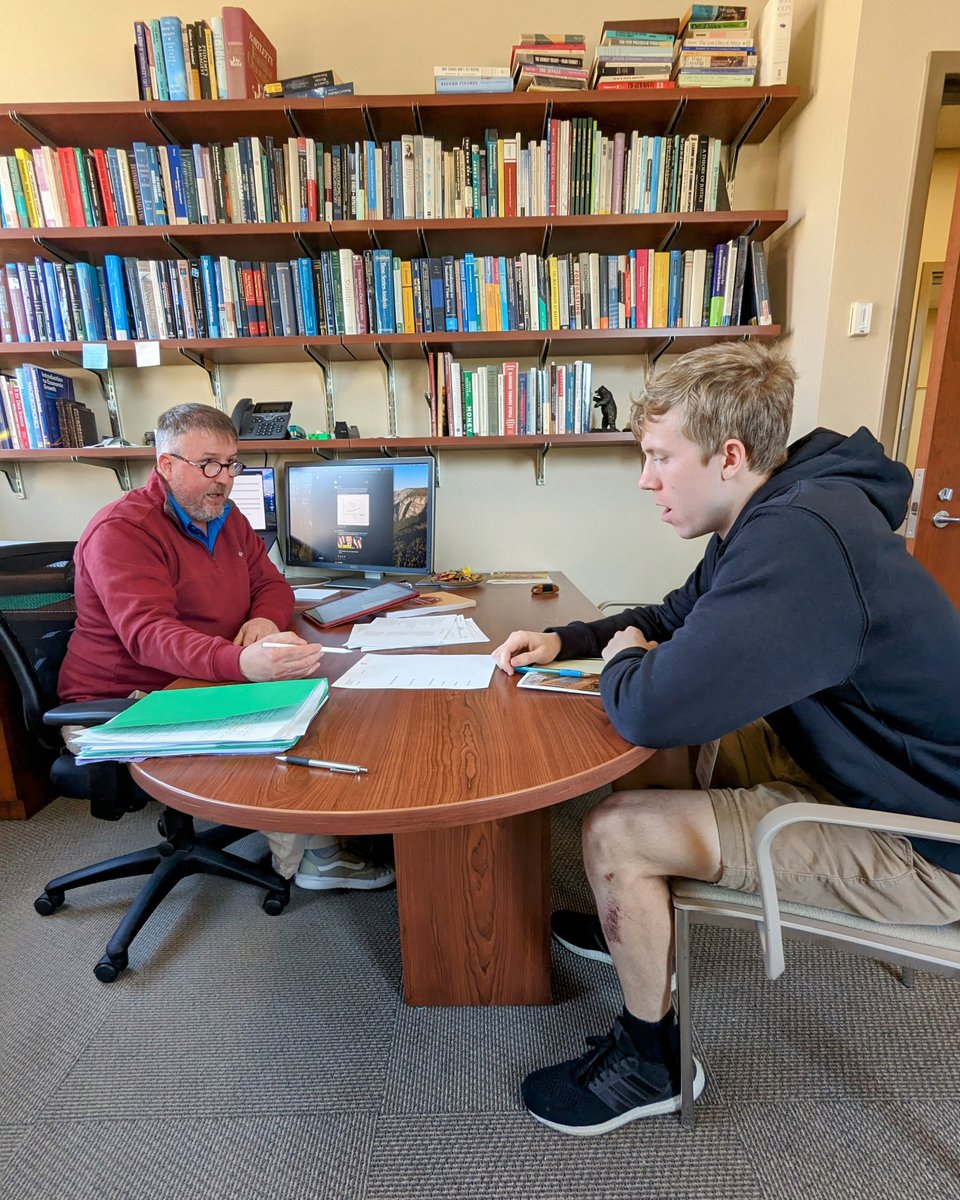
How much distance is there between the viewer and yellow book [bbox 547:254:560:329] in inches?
72.4

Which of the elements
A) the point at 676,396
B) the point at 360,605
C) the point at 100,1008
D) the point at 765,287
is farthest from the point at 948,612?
the point at 100,1008

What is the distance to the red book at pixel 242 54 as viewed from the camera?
1.69 m

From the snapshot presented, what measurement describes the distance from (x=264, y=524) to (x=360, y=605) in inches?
32.9

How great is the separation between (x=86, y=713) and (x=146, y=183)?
71.5 inches

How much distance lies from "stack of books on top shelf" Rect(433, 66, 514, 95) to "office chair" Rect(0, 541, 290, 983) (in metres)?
1.83

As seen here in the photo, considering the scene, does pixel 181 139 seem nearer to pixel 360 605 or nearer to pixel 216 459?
pixel 216 459

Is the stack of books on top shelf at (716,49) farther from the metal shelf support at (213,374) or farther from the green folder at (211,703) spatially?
the green folder at (211,703)

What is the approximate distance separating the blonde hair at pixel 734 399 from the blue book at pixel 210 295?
1.68m

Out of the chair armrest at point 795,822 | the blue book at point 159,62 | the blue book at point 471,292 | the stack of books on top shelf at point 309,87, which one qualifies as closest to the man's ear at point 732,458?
the chair armrest at point 795,822

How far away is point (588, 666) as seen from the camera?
1040 mm

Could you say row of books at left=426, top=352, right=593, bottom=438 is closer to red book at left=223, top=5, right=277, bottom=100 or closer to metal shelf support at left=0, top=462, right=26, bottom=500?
red book at left=223, top=5, right=277, bottom=100

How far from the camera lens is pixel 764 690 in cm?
71

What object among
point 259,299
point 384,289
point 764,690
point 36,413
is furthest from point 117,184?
point 764,690

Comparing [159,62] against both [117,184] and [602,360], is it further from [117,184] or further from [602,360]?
[602,360]
